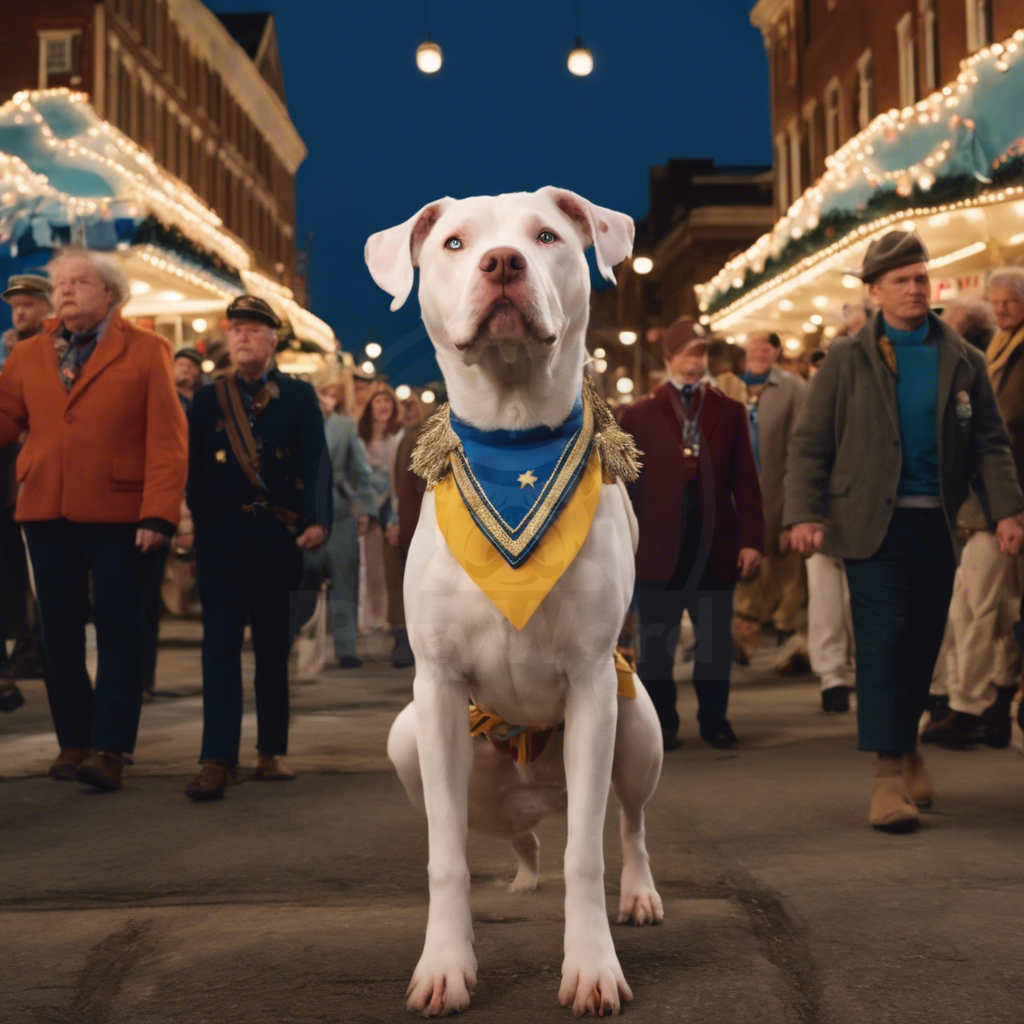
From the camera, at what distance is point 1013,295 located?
6.46 meters

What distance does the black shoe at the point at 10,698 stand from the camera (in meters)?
7.77

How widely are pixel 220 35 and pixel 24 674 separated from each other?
3634 cm

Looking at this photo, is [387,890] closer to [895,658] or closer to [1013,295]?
[895,658]

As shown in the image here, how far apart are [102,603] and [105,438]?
67cm

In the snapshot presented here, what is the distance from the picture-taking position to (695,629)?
22.6ft

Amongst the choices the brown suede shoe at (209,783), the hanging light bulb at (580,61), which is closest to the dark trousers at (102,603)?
the brown suede shoe at (209,783)

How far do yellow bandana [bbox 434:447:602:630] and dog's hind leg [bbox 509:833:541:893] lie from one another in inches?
42.1

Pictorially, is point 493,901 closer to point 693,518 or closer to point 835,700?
point 693,518

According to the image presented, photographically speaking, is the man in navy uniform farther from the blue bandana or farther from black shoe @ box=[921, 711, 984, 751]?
black shoe @ box=[921, 711, 984, 751]

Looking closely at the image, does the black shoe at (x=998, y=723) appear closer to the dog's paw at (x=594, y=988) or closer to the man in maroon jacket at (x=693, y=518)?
the man in maroon jacket at (x=693, y=518)

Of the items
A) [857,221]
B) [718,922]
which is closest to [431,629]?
[718,922]

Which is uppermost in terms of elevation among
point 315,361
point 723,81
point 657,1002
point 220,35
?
point 723,81

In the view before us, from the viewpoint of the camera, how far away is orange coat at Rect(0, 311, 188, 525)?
5480mm

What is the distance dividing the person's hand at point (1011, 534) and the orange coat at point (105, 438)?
3.22 m
